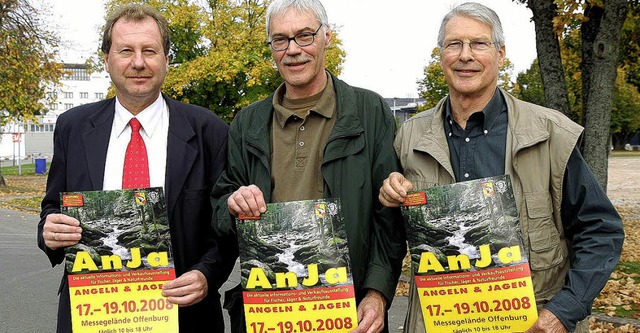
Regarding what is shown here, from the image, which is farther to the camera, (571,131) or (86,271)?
(86,271)

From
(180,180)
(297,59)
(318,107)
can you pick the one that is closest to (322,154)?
(318,107)

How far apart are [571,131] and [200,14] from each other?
2779 centimetres

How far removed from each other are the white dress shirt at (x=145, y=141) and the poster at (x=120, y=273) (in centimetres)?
27

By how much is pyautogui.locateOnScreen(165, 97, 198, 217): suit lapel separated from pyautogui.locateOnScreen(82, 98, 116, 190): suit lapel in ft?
0.95

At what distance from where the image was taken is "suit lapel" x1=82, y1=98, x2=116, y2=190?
9.51ft

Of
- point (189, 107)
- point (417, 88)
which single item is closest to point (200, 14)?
point (417, 88)

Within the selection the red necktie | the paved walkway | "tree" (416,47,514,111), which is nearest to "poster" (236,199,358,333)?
the red necktie

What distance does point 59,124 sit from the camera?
9.98 ft

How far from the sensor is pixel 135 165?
2.92 metres

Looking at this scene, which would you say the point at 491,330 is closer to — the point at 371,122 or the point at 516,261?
the point at 516,261

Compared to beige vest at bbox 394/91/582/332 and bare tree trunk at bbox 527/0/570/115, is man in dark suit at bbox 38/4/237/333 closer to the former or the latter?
beige vest at bbox 394/91/582/332

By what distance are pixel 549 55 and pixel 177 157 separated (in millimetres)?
6451

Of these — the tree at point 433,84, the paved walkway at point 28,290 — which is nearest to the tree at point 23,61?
the paved walkway at point 28,290

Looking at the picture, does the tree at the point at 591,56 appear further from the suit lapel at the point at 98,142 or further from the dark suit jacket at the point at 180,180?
the suit lapel at the point at 98,142
